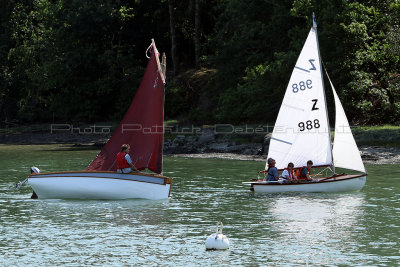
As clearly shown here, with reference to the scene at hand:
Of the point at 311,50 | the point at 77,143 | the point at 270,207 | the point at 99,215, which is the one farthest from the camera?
the point at 77,143

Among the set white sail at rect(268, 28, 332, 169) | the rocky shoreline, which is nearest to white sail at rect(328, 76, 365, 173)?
white sail at rect(268, 28, 332, 169)

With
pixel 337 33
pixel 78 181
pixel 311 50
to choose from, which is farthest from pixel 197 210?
pixel 337 33

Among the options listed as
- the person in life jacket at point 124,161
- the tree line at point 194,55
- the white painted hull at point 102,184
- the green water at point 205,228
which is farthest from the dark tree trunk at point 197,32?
the person in life jacket at point 124,161

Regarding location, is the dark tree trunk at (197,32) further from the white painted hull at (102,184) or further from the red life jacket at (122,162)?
the red life jacket at (122,162)

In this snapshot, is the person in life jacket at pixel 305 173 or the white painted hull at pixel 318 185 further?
the person in life jacket at pixel 305 173

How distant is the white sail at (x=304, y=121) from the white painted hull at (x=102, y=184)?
613 centimetres

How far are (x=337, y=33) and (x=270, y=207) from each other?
30960 mm

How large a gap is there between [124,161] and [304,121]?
8.83m

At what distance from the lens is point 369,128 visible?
165 ft

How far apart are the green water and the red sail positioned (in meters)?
1.86

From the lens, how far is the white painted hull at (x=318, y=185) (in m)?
29.3

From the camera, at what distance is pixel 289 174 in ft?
98.4

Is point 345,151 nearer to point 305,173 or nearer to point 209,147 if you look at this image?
point 305,173

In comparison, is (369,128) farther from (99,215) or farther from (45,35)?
(45,35)
